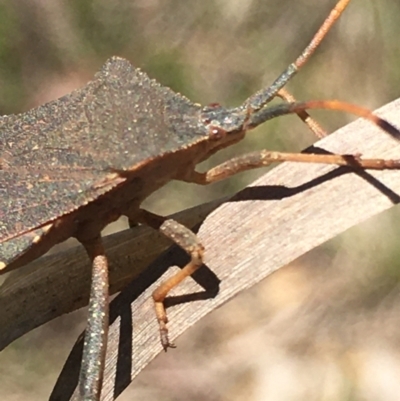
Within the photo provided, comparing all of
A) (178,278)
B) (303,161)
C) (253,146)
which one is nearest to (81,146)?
(178,278)

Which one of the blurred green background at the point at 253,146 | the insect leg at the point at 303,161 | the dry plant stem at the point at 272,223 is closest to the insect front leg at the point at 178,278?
the dry plant stem at the point at 272,223

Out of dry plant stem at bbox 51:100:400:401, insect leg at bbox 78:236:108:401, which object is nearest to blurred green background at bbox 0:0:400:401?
insect leg at bbox 78:236:108:401

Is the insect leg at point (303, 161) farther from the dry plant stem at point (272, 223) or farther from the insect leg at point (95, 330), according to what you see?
the insect leg at point (95, 330)

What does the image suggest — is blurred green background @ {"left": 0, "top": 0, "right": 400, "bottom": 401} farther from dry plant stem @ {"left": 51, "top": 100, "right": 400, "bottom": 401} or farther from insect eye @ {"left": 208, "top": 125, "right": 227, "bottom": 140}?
dry plant stem @ {"left": 51, "top": 100, "right": 400, "bottom": 401}

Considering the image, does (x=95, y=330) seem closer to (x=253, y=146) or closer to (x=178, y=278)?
(x=178, y=278)

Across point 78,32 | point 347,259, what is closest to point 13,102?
point 78,32

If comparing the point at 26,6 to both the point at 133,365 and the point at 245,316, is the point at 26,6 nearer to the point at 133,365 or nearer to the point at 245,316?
the point at 245,316
